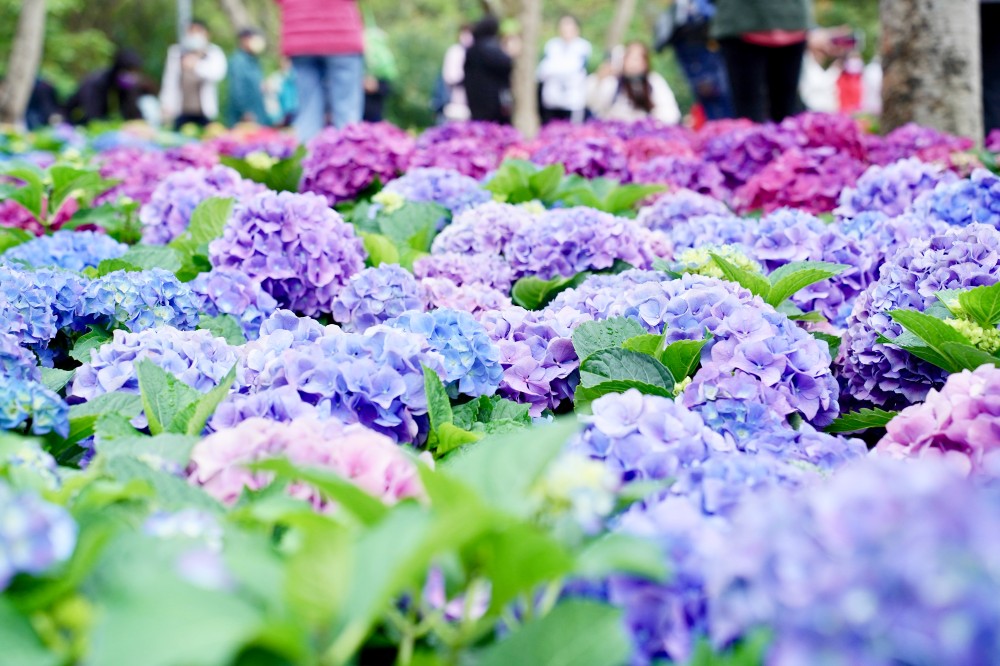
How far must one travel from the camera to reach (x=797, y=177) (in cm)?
340

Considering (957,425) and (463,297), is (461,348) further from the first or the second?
(957,425)

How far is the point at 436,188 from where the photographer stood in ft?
10.7

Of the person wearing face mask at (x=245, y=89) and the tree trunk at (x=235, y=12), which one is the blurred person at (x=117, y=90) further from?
the tree trunk at (x=235, y=12)

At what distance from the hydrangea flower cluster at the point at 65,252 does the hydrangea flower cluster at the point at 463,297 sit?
0.81m

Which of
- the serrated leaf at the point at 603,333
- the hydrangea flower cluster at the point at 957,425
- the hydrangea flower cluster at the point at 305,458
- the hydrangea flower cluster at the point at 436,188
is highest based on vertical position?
the hydrangea flower cluster at the point at 436,188

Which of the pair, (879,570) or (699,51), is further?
(699,51)

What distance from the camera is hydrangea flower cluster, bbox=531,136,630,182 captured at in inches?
149

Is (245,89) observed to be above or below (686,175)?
above

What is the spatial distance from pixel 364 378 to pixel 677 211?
1.74 metres

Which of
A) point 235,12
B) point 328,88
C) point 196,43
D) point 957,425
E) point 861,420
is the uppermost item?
point 235,12

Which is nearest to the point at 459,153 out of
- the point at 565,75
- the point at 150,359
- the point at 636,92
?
the point at 150,359

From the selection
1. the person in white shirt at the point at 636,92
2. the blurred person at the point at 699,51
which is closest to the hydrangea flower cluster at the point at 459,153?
the blurred person at the point at 699,51

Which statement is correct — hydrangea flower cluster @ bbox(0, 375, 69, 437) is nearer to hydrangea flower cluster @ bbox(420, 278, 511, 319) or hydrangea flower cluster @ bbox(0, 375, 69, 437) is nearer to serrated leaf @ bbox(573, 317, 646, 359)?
serrated leaf @ bbox(573, 317, 646, 359)

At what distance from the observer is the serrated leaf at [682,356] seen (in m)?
1.77
